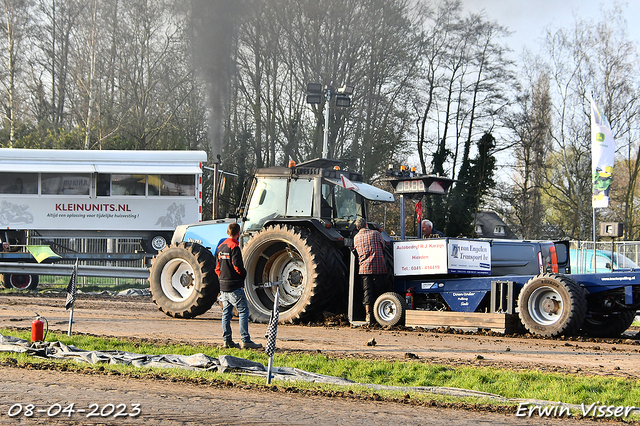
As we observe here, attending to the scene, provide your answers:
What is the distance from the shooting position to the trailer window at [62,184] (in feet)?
77.1

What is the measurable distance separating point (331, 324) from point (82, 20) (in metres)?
27.0

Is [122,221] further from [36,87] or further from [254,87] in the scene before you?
[36,87]

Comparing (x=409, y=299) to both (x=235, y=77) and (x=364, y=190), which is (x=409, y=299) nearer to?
(x=364, y=190)

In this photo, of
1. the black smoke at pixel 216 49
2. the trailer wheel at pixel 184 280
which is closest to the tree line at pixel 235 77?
the black smoke at pixel 216 49

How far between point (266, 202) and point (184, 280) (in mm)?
2239

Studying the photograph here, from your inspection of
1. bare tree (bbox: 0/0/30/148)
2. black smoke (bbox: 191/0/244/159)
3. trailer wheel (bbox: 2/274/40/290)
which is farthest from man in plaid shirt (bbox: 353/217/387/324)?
bare tree (bbox: 0/0/30/148)

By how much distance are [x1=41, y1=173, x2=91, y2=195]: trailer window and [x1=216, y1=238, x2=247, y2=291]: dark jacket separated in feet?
51.2

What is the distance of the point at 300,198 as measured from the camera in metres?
12.7

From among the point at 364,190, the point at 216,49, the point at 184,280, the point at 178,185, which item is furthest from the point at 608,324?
the point at 216,49

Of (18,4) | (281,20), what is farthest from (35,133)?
(281,20)

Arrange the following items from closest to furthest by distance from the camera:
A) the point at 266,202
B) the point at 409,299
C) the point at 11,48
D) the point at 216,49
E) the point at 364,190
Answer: the point at 409,299 → the point at 364,190 → the point at 266,202 → the point at 216,49 → the point at 11,48

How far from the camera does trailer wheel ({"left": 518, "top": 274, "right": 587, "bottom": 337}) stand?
10141 mm

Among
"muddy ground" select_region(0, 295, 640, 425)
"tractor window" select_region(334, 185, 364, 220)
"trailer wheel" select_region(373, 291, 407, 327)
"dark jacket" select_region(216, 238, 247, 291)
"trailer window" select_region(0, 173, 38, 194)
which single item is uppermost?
"trailer window" select_region(0, 173, 38, 194)

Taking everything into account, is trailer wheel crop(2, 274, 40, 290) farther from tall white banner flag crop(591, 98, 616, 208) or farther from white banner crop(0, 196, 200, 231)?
tall white banner flag crop(591, 98, 616, 208)
